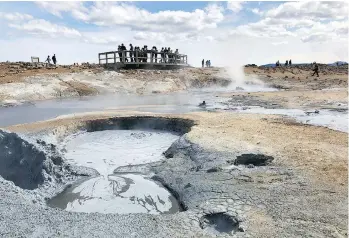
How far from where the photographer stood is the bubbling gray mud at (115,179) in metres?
7.51

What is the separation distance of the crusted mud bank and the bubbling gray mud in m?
0.41

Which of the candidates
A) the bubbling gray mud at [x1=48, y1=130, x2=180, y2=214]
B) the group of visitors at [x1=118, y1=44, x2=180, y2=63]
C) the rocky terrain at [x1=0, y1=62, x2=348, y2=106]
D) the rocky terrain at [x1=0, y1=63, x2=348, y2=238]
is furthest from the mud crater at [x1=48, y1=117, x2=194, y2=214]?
the group of visitors at [x1=118, y1=44, x2=180, y2=63]

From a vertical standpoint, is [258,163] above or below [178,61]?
below

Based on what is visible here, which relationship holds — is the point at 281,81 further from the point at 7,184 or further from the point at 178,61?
the point at 7,184

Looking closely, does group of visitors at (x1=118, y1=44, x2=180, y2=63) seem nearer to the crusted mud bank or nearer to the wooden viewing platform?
the wooden viewing platform

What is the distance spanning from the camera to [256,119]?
15.1 m

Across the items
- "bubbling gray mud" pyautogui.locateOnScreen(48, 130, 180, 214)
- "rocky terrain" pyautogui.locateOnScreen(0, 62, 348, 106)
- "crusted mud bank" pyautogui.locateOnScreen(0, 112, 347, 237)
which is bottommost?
"bubbling gray mud" pyautogui.locateOnScreen(48, 130, 180, 214)

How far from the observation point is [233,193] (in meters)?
7.13

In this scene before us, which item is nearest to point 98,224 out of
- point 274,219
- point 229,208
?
point 229,208

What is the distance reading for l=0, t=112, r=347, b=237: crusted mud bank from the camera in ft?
18.8

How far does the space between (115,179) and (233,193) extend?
3.24 meters

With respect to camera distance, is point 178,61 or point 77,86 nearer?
point 77,86

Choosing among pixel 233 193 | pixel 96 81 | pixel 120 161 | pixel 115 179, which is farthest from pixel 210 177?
pixel 96 81

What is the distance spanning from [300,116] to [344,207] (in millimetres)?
10967
